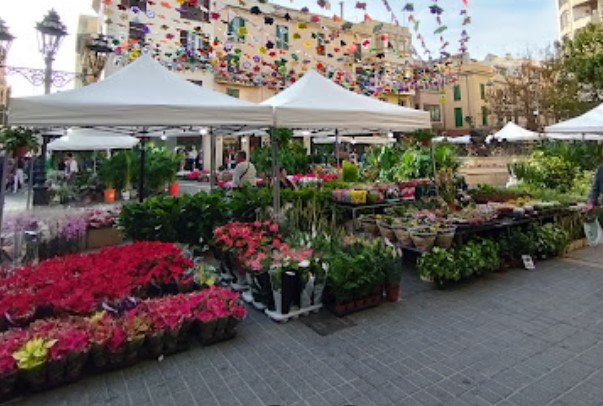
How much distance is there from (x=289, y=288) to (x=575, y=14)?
4660cm

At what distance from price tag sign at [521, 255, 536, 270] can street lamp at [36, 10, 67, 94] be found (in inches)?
360

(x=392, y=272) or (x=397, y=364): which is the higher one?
(x=392, y=272)

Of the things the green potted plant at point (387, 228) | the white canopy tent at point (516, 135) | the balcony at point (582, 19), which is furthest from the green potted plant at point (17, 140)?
the balcony at point (582, 19)

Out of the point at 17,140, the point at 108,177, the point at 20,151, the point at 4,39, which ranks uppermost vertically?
the point at 4,39

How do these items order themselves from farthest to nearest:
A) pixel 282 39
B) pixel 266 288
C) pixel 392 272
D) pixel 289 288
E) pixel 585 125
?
pixel 282 39 < pixel 585 125 < pixel 392 272 < pixel 266 288 < pixel 289 288

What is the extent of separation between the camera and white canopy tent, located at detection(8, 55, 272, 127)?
380 cm

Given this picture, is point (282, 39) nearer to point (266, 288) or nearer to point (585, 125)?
point (585, 125)

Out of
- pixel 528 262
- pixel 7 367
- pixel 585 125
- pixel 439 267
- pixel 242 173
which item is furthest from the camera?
pixel 585 125

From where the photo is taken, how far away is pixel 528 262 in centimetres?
515

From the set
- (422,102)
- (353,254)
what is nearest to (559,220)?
(353,254)

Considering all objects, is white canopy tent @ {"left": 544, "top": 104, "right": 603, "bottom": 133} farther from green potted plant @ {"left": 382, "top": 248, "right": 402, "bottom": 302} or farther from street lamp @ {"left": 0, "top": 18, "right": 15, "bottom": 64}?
street lamp @ {"left": 0, "top": 18, "right": 15, "bottom": 64}

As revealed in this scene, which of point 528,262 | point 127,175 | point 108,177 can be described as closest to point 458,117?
point 127,175

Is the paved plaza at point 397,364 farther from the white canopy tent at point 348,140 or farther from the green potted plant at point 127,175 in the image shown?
the green potted plant at point 127,175

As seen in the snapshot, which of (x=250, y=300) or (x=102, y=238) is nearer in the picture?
(x=250, y=300)
